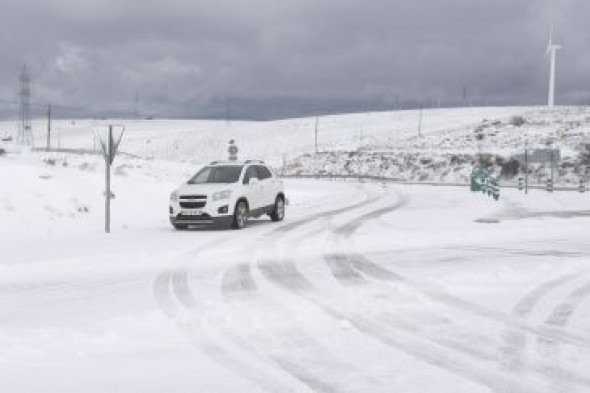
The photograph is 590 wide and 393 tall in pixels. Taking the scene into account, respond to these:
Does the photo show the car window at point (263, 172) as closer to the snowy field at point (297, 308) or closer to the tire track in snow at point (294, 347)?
the snowy field at point (297, 308)

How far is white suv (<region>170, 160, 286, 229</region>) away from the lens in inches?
778

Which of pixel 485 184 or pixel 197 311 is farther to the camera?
pixel 485 184

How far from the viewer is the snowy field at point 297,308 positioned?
20.5 feet

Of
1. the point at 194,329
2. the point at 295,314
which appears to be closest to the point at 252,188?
the point at 295,314

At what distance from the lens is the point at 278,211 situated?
22516 mm

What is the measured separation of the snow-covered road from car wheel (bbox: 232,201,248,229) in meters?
2.81

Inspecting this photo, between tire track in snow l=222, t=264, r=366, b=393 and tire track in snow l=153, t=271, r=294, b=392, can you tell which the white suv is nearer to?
tire track in snow l=153, t=271, r=294, b=392

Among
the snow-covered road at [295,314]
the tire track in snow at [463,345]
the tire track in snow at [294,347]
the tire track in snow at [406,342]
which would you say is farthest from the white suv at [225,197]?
the tire track in snow at [406,342]

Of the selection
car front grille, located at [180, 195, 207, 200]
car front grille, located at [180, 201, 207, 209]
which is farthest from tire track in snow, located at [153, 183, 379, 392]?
car front grille, located at [180, 195, 207, 200]

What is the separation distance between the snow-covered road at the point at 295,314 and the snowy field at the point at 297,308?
0.09ft

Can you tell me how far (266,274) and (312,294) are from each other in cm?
190

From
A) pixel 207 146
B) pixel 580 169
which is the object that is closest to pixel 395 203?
pixel 580 169

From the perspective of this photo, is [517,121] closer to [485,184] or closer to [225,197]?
[485,184]

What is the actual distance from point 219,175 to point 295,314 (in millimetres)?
12646
